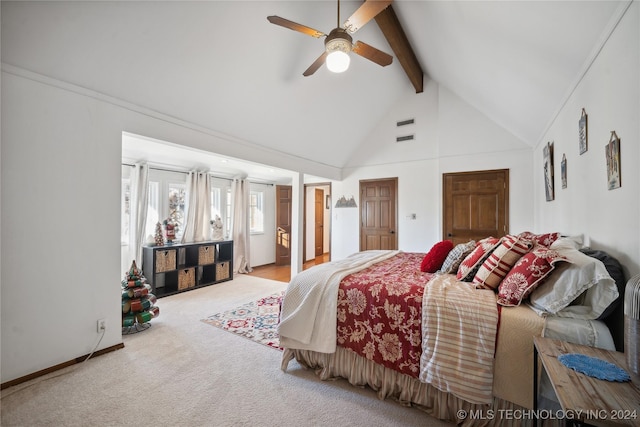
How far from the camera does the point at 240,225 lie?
5887mm

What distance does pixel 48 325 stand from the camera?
212 cm

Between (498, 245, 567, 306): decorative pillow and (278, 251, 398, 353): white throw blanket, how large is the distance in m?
1.06

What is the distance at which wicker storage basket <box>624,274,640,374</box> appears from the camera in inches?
36.4

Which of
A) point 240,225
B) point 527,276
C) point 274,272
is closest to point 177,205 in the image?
point 240,225

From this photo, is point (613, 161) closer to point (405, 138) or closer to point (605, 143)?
point (605, 143)

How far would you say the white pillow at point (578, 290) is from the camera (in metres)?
1.33

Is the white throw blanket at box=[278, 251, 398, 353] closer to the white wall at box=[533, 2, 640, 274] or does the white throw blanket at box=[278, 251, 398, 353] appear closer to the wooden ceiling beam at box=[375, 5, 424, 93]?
the white wall at box=[533, 2, 640, 274]

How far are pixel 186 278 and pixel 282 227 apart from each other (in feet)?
9.00

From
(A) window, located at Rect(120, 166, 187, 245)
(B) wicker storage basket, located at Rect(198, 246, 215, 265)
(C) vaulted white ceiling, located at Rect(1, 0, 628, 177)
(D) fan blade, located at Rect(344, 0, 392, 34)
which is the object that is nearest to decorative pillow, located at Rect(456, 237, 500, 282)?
(C) vaulted white ceiling, located at Rect(1, 0, 628, 177)

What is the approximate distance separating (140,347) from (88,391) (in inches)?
25.0

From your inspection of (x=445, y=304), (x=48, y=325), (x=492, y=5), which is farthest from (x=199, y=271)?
(x=492, y=5)

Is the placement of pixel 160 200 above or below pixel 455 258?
above

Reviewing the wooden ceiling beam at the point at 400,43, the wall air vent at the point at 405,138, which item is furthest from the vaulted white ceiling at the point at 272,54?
the wall air vent at the point at 405,138

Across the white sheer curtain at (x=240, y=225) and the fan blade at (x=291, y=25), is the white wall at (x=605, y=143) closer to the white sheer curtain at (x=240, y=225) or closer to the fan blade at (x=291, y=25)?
the fan blade at (x=291, y=25)
